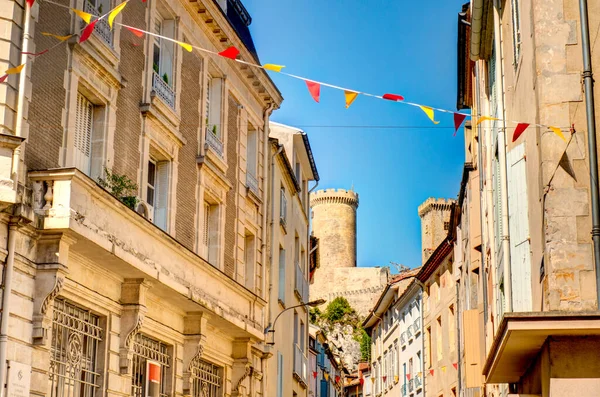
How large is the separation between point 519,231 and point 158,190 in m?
7.93

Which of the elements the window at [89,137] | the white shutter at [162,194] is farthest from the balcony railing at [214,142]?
the window at [89,137]

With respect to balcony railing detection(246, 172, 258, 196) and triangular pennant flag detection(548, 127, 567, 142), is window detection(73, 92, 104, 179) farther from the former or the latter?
balcony railing detection(246, 172, 258, 196)

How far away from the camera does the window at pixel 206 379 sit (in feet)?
67.5

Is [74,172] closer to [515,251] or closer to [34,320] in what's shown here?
[34,320]

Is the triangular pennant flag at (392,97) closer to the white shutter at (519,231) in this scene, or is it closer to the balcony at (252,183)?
the white shutter at (519,231)

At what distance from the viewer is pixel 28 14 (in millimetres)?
14055

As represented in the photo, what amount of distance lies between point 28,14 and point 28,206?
2749 millimetres

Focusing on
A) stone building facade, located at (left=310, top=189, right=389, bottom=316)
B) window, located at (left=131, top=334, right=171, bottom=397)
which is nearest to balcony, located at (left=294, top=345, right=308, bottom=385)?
window, located at (left=131, top=334, right=171, bottom=397)

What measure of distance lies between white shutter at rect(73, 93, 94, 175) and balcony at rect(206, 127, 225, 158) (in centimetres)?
541

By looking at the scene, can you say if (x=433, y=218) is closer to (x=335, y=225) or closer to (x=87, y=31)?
(x=335, y=225)

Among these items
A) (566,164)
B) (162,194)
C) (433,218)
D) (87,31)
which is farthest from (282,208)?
(433,218)

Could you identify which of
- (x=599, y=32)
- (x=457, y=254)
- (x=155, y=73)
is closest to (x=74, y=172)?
Result: (x=155, y=73)

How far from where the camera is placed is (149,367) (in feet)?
59.2

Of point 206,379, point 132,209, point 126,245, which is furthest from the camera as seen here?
point 206,379
